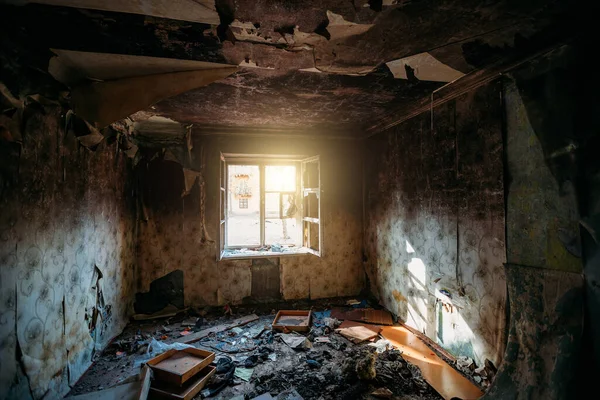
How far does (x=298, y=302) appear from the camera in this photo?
Result: 4.35 m

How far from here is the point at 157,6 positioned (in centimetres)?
141

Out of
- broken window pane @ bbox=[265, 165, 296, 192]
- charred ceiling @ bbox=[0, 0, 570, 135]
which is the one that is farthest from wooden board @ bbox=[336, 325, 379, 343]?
charred ceiling @ bbox=[0, 0, 570, 135]

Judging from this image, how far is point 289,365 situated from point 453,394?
141 centimetres

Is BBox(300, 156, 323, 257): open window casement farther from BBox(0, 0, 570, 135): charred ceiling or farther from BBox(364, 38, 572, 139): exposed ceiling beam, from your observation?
BBox(0, 0, 570, 135): charred ceiling

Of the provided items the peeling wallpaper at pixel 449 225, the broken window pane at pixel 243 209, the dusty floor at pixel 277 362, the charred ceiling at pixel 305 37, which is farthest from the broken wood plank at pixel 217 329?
the charred ceiling at pixel 305 37

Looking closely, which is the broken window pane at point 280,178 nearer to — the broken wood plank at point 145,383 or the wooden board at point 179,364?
the wooden board at point 179,364

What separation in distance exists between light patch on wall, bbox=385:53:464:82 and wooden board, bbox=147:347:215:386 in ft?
9.68

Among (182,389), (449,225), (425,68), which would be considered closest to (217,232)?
(182,389)

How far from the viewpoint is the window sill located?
13.9ft

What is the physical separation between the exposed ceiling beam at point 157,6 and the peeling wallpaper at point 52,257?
36.9 inches

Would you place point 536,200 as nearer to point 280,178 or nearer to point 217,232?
point 280,178

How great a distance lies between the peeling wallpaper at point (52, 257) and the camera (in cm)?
173

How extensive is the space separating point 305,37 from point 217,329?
3.35m

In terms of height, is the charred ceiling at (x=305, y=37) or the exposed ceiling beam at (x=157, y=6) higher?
the charred ceiling at (x=305, y=37)
